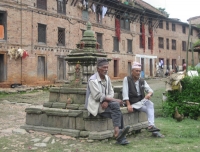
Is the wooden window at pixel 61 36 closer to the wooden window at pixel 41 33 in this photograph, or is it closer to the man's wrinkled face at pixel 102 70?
the wooden window at pixel 41 33

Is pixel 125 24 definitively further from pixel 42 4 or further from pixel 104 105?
pixel 104 105

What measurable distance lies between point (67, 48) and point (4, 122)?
15192 millimetres

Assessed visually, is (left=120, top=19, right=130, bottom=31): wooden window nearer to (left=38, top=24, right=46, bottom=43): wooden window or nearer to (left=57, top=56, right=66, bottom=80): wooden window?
(left=57, top=56, right=66, bottom=80): wooden window

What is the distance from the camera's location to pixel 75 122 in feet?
20.7

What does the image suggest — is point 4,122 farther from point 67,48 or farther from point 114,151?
point 67,48

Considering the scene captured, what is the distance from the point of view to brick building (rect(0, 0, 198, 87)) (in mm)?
19062

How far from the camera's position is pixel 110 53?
28.1 meters

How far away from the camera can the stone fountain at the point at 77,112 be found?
611 centimetres

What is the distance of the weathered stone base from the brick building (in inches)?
494

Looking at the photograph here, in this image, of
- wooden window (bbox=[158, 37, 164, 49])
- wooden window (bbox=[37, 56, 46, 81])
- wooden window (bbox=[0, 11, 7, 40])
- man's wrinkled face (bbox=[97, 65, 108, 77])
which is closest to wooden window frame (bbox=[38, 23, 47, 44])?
wooden window (bbox=[37, 56, 46, 81])

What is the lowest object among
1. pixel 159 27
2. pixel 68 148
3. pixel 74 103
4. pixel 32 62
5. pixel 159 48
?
pixel 68 148

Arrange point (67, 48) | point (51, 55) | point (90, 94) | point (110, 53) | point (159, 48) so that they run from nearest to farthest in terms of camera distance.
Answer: point (90, 94)
point (51, 55)
point (67, 48)
point (110, 53)
point (159, 48)

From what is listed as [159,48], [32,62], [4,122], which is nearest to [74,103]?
[4,122]

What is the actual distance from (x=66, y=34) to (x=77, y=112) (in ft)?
57.9
